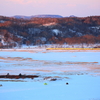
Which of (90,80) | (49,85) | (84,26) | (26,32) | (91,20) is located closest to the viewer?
(49,85)

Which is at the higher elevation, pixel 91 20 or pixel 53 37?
pixel 91 20

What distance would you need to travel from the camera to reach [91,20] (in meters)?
130

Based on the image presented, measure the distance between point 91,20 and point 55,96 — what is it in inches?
4922

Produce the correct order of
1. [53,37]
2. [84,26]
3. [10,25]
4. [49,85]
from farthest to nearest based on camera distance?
1. [84,26]
2. [10,25]
3. [53,37]
4. [49,85]

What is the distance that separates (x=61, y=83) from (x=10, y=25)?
107 metres

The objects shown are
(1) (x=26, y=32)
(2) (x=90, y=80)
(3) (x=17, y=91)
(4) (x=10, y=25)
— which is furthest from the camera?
(4) (x=10, y=25)

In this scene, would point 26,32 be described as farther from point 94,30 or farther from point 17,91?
point 17,91

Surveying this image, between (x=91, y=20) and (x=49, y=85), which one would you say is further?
(x=91, y=20)

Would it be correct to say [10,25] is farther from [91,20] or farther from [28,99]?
[28,99]

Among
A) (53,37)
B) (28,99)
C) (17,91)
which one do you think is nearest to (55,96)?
(28,99)

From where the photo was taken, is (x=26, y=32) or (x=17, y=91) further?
(x=26, y=32)

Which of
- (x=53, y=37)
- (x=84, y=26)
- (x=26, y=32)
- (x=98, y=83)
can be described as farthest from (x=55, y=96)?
(x=84, y=26)

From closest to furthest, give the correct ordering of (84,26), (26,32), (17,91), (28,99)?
(28,99)
(17,91)
(26,32)
(84,26)

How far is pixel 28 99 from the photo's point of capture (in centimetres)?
758
